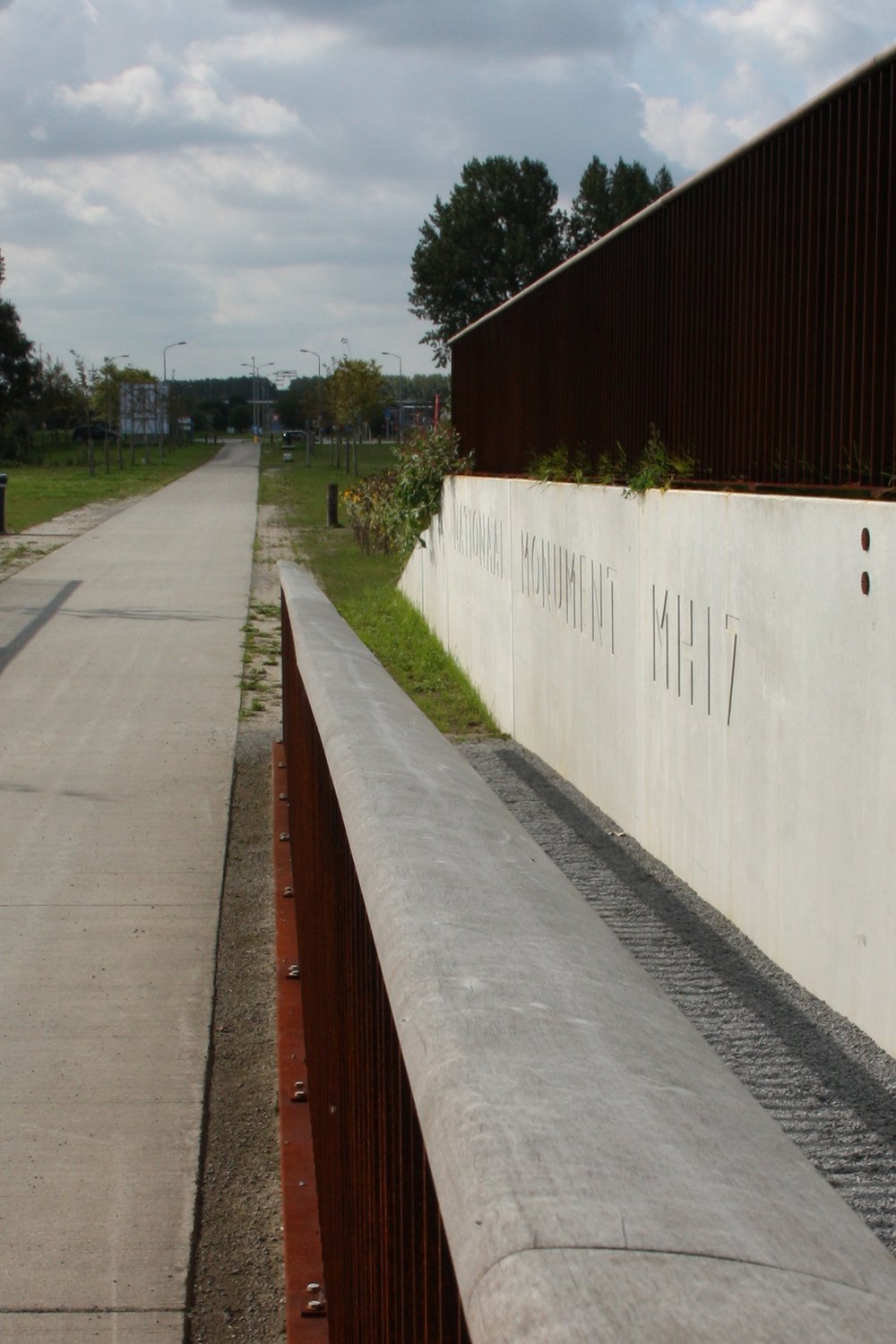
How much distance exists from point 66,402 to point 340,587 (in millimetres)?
58875

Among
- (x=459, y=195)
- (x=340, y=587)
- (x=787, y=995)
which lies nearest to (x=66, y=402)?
(x=459, y=195)

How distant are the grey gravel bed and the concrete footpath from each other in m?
1.44

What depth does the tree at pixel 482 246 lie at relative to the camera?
71.4 meters

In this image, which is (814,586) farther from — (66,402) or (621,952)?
(66,402)

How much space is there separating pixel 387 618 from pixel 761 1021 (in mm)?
11566

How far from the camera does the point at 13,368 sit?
75938 mm

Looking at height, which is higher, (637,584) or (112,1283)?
(637,584)

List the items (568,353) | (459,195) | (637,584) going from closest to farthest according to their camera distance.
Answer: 1. (637,584)
2. (568,353)
3. (459,195)

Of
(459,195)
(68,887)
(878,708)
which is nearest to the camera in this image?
(878,708)

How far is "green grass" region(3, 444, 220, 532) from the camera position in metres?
33.5

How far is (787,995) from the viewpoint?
463 cm

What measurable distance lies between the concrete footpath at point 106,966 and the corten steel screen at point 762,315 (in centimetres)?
274

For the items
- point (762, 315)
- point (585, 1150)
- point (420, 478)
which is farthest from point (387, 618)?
point (585, 1150)

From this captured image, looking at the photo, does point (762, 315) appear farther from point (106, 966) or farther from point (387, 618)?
point (387, 618)
